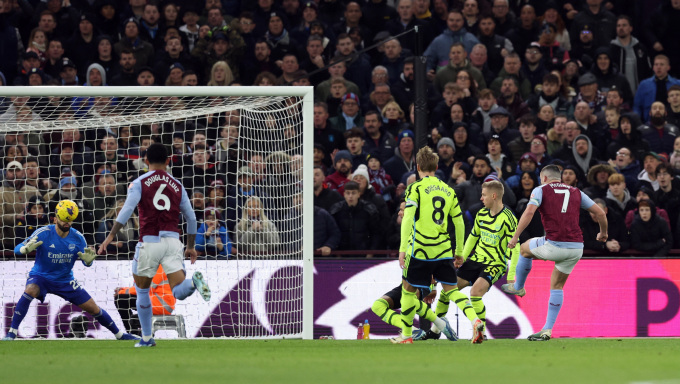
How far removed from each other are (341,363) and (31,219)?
7.31 metres

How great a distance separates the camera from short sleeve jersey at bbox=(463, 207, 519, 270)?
12.8 m

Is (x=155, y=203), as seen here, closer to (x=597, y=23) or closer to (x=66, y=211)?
(x=66, y=211)

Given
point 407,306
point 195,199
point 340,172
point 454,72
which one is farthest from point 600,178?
point 195,199

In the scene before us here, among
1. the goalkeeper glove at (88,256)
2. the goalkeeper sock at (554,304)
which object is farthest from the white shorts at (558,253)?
the goalkeeper glove at (88,256)

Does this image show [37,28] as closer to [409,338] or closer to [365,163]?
[365,163]

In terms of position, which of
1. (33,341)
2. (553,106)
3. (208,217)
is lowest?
(33,341)

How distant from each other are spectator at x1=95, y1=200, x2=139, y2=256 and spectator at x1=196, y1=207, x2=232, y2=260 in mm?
921

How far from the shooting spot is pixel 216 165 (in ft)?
50.4

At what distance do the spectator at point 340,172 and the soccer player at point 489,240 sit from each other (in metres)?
3.52

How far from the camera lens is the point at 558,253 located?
12.4 m

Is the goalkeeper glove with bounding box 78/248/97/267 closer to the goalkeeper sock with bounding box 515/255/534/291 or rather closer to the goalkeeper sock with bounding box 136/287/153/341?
the goalkeeper sock with bounding box 136/287/153/341

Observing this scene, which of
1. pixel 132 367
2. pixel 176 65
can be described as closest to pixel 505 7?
pixel 176 65

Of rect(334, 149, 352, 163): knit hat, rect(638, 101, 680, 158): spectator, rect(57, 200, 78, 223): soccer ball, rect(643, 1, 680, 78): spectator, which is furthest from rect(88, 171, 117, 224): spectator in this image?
rect(643, 1, 680, 78): spectator

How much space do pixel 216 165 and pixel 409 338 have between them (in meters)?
4.77
